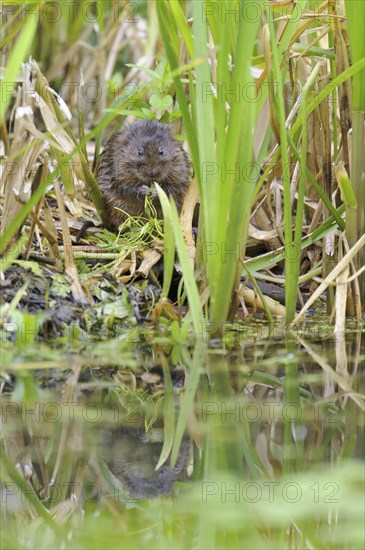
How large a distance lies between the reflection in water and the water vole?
2343mm

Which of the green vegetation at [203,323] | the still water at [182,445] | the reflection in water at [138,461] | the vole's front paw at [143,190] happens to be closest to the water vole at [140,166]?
the vole's front paw at [143,190]

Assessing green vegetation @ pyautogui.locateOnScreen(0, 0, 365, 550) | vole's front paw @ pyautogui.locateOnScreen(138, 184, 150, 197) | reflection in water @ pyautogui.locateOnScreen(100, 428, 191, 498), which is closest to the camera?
green vegetation @ pyautogui.locateOnScreen(0, 0, 365, 550)

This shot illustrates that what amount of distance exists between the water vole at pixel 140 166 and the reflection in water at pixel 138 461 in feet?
7.69

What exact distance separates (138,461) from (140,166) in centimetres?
274

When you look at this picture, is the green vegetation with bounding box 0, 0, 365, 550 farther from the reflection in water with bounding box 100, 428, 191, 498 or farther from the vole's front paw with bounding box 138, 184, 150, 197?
the vole's front paw with bounding box 138, 184, 150, 197

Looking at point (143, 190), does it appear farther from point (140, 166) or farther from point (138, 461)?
point (138, 461)

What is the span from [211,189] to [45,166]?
77 cm

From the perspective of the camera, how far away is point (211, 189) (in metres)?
3.20

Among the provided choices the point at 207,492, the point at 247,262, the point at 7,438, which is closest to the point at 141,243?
the point at 247,262

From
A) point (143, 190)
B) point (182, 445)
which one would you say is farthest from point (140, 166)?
point (182, 445)

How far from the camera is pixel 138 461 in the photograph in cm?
222

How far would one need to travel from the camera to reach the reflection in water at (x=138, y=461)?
210 centimetres

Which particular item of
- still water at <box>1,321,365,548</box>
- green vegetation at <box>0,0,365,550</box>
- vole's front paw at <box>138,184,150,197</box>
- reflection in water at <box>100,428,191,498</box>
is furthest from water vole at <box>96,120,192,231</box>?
reflection in water at <box>100,428,191,498</box>

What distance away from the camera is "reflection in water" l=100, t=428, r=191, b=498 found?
210cm
